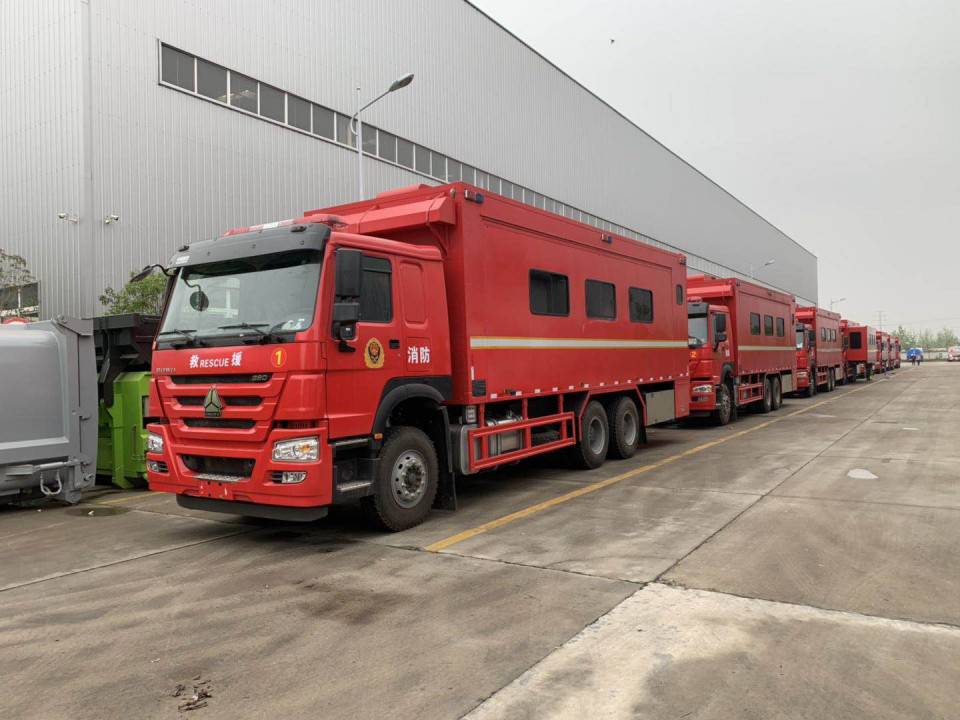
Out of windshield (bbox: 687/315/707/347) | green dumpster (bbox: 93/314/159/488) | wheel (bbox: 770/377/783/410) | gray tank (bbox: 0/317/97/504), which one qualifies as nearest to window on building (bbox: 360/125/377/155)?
windshield (bbox: 687/315/707/347)

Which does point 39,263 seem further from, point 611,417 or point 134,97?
point 611,417

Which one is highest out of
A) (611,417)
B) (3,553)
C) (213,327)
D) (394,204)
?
(394,204)

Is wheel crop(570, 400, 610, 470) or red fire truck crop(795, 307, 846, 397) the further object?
red fire truck crop(795, 307, 846, 397)

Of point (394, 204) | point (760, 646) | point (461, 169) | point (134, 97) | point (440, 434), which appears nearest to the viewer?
point (760, 646)

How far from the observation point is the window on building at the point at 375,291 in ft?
20.1

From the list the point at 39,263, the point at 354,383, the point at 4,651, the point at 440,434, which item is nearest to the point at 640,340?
the point at 440,434

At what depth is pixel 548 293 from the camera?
870 centimetres

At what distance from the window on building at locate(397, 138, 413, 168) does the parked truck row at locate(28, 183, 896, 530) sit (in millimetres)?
15933

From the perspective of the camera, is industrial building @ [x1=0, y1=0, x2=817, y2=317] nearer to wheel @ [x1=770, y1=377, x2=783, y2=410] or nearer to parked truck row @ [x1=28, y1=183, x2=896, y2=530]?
parked truck row @ [x1=28, y1=183, x2=896, y2=530]

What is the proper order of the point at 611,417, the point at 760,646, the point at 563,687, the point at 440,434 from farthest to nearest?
the point at 611,417 → the point at 440,434 → the point at 760,646 → the point at 563,687

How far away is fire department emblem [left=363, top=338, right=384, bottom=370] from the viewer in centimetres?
607

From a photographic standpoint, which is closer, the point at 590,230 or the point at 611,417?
the point at 590,230

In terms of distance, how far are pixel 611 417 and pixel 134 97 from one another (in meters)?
14.6

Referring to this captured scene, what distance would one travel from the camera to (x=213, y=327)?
6105 millimetres
